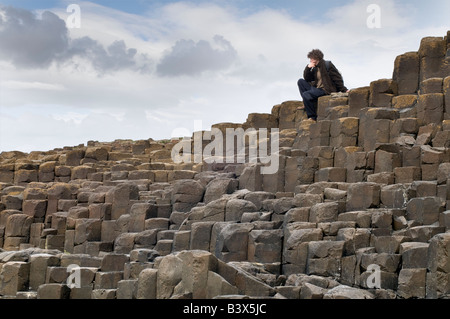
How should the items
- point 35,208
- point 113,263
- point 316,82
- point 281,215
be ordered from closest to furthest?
point 281,215, point 113,263, point 316,82, point 35,208

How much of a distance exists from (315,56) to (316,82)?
3.45 ft

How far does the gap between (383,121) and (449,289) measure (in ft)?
28.1

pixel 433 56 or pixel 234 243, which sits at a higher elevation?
pixel 433 56

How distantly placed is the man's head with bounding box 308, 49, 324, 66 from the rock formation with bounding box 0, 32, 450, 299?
1.44 metres

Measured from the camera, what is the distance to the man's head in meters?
27.6

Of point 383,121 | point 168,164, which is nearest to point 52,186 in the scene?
point 168,164

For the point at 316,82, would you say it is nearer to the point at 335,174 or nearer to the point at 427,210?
the point at 335,174

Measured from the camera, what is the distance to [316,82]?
93.0 feet

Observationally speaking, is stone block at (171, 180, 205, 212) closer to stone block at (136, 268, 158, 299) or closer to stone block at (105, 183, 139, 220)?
stone block at (105, 183, 139, 220)

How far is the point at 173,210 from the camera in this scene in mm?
26141

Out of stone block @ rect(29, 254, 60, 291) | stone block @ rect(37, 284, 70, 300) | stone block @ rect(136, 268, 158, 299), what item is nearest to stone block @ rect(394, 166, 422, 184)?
stone block @ rect(136, 268, 158, 299)

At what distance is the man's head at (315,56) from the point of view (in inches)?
1088

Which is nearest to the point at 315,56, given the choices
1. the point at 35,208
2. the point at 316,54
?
the point at 316,54

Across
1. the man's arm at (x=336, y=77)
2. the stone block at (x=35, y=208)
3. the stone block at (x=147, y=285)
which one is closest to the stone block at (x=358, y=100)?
the man's arm at (x=336, y=77)
